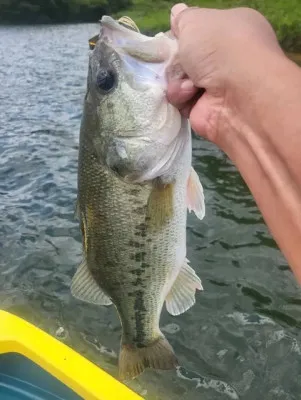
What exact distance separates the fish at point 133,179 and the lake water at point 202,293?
2545 millimetres

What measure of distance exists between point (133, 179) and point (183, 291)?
56 centimetres

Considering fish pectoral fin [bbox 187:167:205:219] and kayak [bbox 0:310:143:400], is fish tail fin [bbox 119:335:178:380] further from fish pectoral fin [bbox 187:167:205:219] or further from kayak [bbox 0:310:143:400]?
kayak [bbox 0:310:143:400]

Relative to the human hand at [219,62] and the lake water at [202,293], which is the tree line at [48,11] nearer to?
the lake water at [202,293]

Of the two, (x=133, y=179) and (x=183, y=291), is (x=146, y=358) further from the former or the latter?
(x=133, y=179)

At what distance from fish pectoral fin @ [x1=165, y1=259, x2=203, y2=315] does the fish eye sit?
773 mm

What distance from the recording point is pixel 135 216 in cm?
223

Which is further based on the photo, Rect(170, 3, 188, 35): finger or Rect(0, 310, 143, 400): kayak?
Rect(0, 310, 143, 400): kayak

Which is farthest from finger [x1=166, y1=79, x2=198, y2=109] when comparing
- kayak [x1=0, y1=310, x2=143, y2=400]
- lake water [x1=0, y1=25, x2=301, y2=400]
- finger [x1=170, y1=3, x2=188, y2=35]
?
lake water [x1=0, y1=25, x2=301, y2=400]

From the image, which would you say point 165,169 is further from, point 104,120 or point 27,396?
point 27,396

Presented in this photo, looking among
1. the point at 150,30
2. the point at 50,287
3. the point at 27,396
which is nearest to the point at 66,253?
the point at 50,287

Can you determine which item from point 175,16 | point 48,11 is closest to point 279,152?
point 175,16

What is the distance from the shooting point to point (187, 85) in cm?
196

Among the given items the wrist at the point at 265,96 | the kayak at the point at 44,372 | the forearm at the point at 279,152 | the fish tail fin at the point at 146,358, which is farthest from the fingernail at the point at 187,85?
the kayak at the point at 44,372

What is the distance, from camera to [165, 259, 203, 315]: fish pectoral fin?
247 centimetres
